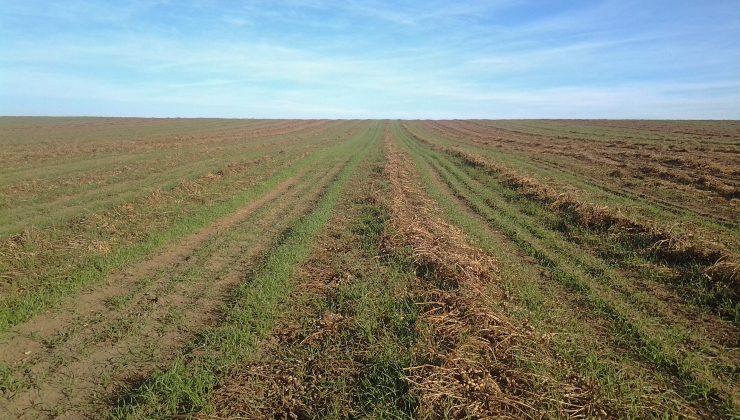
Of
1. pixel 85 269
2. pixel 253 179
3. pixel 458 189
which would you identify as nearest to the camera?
pixel 85 269

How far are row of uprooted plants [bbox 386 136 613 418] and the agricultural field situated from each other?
0.08ft

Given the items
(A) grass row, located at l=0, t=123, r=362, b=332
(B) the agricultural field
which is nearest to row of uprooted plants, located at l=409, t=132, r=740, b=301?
(B) the agricultural field

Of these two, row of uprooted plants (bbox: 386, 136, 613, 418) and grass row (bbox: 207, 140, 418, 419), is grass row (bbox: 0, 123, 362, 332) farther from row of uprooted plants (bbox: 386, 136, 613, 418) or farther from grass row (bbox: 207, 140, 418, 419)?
row of uprooted plants (bbox: 386, 136, 613, 418)

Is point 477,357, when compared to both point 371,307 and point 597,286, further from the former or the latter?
point 597,286

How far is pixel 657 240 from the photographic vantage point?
9.40m

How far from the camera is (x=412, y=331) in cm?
567

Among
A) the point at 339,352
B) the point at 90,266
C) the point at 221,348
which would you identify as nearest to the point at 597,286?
the point at 339,352

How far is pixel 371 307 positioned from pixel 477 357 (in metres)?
2.08

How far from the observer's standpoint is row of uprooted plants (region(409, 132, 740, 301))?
7.40m

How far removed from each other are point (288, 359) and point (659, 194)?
52.9ft

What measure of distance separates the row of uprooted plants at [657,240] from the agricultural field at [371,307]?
5 cm

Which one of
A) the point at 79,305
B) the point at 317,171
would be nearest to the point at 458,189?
the point at 317,171

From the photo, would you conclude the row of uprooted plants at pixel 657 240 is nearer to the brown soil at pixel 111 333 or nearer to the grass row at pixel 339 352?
the grass row at pixel 339 352

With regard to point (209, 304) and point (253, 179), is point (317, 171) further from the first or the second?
point (209, 304)
